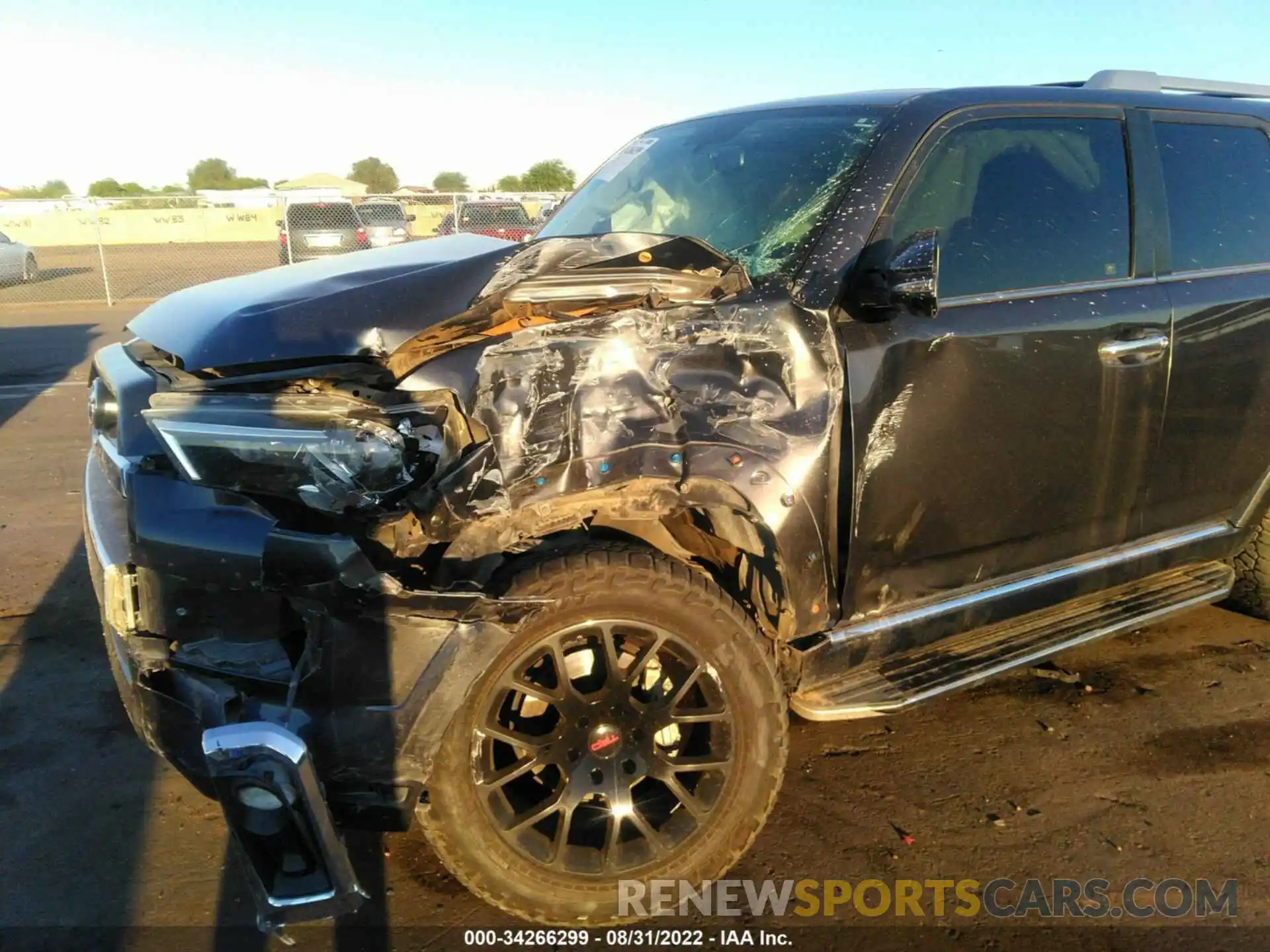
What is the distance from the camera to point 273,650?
2.21 metres

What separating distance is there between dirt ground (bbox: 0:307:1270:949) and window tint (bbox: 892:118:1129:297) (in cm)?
158

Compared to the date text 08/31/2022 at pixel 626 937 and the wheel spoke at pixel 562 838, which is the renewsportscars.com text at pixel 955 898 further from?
the wheel spoke at pixel 562 838

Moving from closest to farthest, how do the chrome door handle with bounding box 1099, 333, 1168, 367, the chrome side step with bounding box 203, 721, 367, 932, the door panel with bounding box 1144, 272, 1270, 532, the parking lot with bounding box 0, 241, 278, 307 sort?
the chrome side step with bounding box 203, 721, 367, 932
the chrome door handle with bounding box 1099, 333, 1168, 367
the door panel with bounding box 1144, 272, 1270, 532
the parking lot with bounding box 0, 241, 278, 307

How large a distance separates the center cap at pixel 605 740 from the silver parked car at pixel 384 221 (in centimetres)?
1491

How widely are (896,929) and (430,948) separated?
121 cm

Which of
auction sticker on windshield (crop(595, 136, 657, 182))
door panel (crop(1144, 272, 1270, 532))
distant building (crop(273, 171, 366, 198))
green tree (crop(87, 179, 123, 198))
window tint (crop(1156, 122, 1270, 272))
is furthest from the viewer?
green tree (crop(87, 179, 123, 198))

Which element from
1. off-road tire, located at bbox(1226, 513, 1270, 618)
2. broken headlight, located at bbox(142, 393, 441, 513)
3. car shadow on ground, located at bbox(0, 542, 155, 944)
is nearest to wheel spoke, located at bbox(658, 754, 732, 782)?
broken headlight, located at bbox(142, 393, 441, 513)

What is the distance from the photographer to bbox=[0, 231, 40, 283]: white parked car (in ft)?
65.1

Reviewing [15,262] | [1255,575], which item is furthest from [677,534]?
[15,262]

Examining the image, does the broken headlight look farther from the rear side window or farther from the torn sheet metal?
the rear side window

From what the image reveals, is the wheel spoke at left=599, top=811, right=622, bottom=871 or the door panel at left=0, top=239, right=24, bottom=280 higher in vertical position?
the door panel at left=0, top=239, right=24, bottom=280

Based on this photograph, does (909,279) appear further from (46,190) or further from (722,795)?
(46,190)

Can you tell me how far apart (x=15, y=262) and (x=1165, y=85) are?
909 inches

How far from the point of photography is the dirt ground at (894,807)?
8.07ft
